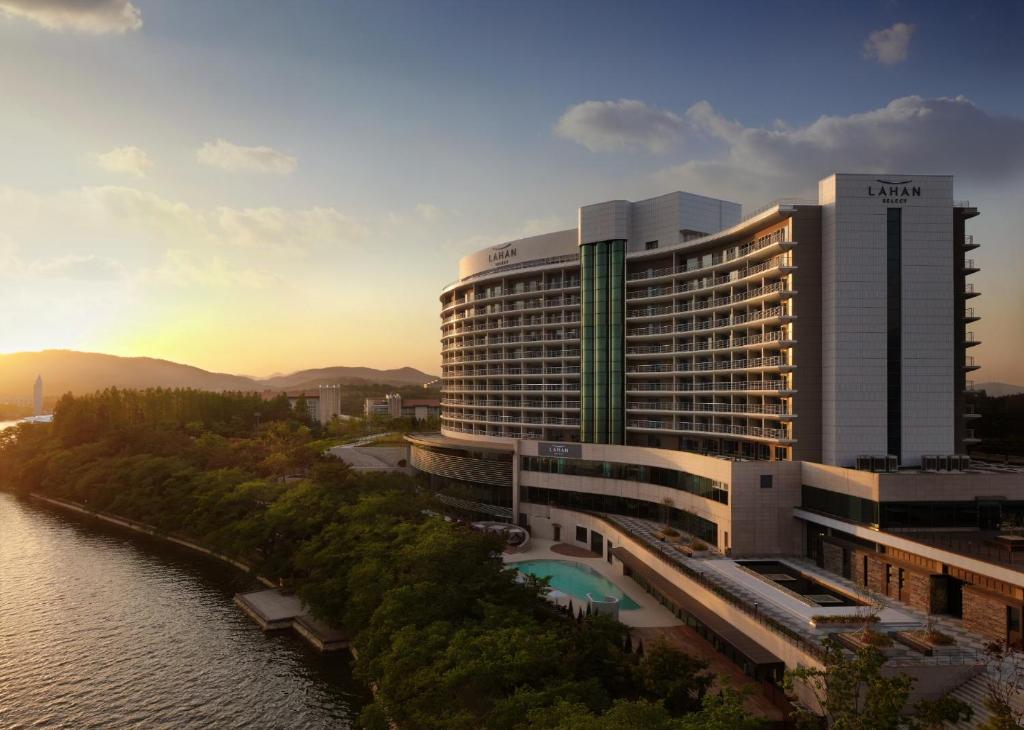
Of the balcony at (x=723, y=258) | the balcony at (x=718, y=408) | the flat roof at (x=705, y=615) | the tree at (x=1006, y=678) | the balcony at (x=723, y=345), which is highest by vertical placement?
the balcony at (x=723, y=258)

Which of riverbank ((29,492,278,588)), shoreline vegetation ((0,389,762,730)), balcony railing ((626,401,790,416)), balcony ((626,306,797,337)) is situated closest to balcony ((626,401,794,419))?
balcony railing ((626,401,790,416))

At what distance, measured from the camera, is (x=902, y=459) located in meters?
57.2

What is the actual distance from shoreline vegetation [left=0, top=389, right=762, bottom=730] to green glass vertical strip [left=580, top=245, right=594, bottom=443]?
955 inches

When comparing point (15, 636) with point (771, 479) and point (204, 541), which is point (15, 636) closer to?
point (204, 541)

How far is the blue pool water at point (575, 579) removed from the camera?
56.2m

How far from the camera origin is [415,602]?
133 feet

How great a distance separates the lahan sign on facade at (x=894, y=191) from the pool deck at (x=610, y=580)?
137 feet

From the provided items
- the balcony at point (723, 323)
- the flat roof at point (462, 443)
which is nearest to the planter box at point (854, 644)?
the balcony at point (723, 323)

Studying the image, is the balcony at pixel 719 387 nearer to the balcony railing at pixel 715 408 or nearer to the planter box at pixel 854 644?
the balcony railing at pixel 715 408

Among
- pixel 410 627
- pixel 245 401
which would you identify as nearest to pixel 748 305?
pixel 410 627

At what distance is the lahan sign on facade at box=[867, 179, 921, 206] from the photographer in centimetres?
5681

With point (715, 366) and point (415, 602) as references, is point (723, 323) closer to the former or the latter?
point (715, 366)

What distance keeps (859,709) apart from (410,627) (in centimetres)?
2493

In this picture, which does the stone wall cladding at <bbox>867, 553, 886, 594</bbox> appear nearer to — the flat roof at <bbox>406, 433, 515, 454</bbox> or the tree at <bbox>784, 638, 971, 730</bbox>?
the tree at <bbox>784, 638, 971, 730</bbox>
